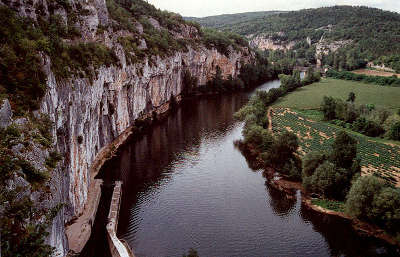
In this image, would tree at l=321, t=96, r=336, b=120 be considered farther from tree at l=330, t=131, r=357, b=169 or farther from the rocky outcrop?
the rocky outcrop

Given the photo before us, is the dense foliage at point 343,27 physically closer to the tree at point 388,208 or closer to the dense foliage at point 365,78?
the dense foliage at point 365,78

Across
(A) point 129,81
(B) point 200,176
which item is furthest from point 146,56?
(B) point 200,176

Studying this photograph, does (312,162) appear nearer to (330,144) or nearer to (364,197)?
(364,197)

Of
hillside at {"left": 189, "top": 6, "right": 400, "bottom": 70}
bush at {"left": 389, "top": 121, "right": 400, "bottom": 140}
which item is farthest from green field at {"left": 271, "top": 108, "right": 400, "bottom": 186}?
hillside at {"left": 189, "top": 6, "right": 400, "bottom": 70}

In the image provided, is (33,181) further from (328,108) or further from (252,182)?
(328,108)

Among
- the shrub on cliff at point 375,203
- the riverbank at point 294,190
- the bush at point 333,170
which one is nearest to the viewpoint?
the shrub on cliff at point 375,203

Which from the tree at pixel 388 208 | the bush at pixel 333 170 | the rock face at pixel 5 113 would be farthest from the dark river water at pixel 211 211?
the rock face at pixel 5 113
